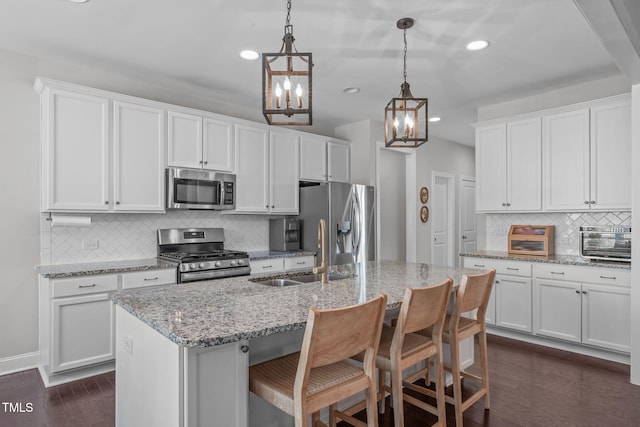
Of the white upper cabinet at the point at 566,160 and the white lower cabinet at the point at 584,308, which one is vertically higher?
the white upper cabinet at the point at 566,160

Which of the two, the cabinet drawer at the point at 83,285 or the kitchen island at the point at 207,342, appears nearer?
the kitchen island at the point at 207,342

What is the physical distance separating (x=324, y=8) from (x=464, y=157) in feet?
17.6

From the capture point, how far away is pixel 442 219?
6.74 meters

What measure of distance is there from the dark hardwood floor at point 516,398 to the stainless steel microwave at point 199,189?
5.36ft

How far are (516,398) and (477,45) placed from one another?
266 cm

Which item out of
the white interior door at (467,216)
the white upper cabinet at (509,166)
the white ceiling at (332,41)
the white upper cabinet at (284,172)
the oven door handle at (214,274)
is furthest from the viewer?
the white interior door at (467,216)

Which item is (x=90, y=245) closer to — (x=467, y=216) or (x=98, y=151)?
(x=98, y=151)

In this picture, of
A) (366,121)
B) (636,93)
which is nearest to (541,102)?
(636,93)

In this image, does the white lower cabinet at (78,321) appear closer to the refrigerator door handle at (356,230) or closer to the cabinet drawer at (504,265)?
the refrigerator door handle at (356,230)

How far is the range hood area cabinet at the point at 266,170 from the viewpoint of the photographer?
13.9 feet

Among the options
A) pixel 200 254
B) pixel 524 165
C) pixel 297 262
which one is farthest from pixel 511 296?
pixel 200 254

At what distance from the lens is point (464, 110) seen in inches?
192

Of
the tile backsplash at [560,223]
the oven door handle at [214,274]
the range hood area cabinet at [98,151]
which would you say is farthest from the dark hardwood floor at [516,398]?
the range hood area cabinet at [98,151]

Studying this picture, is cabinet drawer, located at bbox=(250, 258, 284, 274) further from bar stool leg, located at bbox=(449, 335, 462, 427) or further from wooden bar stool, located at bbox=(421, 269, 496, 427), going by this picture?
bar stool leg, located at bbox=(449, 335, 462, 427)
